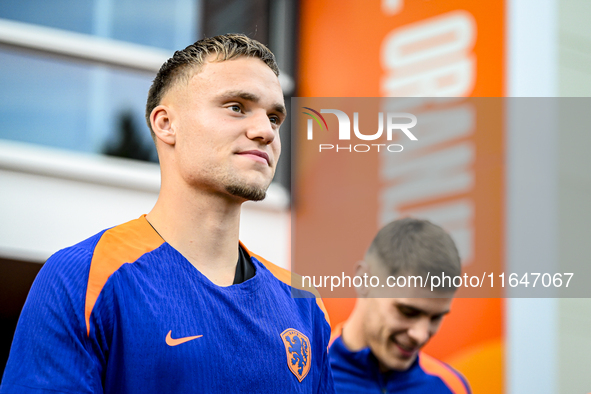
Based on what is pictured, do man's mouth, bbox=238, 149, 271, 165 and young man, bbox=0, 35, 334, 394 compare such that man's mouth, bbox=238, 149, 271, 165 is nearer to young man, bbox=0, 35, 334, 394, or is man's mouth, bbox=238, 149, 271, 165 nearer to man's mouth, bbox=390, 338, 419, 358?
young man, bbox=0, 35, 334, 394

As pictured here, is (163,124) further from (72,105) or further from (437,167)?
(72,105)

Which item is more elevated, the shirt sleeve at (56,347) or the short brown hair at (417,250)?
the short brown hair at (417,250)

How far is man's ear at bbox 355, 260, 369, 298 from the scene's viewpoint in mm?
2493

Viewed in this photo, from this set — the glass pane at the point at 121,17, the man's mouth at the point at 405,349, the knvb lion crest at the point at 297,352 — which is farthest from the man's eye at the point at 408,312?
the glass pane at the point at 121,17

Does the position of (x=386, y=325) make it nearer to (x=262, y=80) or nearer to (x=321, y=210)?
(x=321, y=210)

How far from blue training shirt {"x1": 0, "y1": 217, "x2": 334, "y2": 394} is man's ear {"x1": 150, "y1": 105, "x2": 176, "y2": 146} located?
0.20 metres

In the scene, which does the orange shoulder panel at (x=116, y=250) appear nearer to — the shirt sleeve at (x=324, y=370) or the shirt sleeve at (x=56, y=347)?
the shirt sleeve at (x=56, y=347)

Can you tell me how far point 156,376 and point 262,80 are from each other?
68 cm

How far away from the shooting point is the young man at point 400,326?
235 cm

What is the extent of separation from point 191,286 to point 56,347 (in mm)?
290

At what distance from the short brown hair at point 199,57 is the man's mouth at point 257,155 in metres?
0.24

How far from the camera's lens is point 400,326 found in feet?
7.77

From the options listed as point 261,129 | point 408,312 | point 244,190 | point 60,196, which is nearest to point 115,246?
point 244,190

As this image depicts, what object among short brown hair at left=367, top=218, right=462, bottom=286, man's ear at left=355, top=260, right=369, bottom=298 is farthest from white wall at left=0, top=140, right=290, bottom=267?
short brown hair at left=367, top=218, right=462, bottom=286
